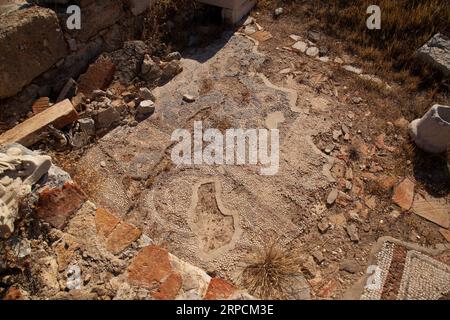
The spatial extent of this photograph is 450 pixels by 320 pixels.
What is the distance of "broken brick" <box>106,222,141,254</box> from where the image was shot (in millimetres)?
3094

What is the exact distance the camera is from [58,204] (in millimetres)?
3203

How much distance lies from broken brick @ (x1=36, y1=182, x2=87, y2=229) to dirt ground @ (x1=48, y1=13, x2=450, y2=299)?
23.9 inches

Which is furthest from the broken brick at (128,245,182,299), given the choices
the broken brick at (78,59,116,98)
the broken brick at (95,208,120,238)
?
the broken brick at (78,59,116,98)

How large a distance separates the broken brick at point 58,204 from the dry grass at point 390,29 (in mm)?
4247

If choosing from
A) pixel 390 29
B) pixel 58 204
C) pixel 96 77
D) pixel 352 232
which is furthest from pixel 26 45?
pixel 390 29

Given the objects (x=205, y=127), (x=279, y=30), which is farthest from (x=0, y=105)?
(x=279, y=30)

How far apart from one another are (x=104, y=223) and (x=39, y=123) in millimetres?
1730

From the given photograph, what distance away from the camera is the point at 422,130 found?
4.29 metres

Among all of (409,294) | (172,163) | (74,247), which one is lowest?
(409,294)

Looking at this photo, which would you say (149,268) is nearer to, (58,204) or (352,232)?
(58,204)

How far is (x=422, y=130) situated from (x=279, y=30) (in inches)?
106

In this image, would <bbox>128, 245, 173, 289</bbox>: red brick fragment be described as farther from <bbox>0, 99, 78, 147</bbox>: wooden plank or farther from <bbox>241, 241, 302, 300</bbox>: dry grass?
<bbox>0, 99, 78, 147</bbox>: wooden plank
